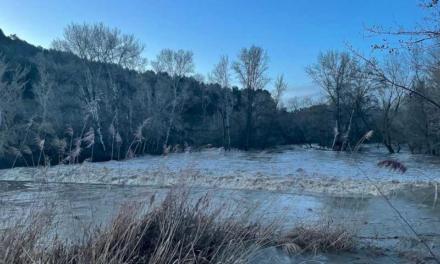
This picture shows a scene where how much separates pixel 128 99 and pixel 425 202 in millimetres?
32570

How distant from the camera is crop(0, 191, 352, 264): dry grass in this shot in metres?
3.52

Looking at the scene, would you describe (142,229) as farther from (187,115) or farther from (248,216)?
(187,115)

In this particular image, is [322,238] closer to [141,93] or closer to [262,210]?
[262,210]

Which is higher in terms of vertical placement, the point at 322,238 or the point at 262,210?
the point at 262,210

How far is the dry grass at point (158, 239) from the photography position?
3.52 m

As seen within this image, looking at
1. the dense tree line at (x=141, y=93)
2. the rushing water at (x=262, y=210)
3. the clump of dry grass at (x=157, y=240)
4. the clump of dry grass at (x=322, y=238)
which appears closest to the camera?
the clump of dry grass at (x=157, y=240)

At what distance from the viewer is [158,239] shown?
382 cm

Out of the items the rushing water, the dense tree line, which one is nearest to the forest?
the dense tree line

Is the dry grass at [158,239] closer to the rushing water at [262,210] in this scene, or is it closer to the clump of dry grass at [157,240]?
the clump of dry grass at [157,240]

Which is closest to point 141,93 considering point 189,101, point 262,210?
point 189,101

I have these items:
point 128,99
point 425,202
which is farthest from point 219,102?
point 425,202

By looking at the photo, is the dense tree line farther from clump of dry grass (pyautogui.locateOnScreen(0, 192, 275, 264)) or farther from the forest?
clump of dry grass (pyautogui.locateOnScreen(0, 192, 275, 264))

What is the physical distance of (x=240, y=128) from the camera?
50531 millimetres

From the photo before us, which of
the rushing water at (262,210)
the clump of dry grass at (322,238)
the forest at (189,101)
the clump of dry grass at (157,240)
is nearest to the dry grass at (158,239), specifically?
the clump of dry grass at (157,240)
